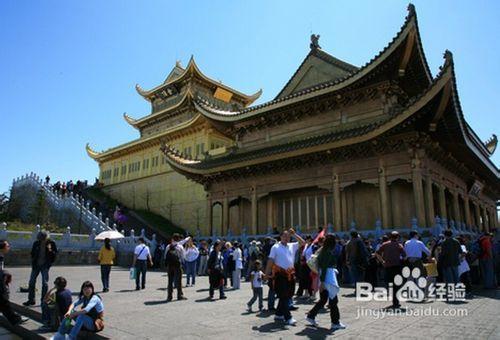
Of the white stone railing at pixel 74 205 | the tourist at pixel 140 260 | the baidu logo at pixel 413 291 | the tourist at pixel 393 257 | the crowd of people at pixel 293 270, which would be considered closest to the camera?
the crowd of people at pixel 293 270

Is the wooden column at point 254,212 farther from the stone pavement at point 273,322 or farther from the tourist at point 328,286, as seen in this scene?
the tourist at point 328,286

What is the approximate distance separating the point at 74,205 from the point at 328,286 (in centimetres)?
2692

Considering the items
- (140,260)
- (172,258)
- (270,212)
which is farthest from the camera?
(270,212)

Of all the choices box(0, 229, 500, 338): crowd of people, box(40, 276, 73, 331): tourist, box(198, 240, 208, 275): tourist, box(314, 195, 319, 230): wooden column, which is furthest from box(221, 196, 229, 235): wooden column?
box(40, 276, 73, 331): tourist

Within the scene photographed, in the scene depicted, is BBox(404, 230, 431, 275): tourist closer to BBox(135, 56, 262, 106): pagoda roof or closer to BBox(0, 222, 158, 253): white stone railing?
BBox(0, 222, 158, 253): white stone railing

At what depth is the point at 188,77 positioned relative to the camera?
3988 centimetres

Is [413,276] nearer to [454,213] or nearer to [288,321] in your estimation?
[288,321]

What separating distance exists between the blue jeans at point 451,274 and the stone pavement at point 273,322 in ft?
1.90

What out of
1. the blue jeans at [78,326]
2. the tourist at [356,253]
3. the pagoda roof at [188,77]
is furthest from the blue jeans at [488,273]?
the pagoda roof at [188,77]

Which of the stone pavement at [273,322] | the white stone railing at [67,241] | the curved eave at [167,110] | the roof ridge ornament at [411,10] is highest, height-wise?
the curved eave at [167,110]

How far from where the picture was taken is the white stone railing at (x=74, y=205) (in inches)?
1007

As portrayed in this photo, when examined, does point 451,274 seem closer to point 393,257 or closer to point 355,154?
point 393,257

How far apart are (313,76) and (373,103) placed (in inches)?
186

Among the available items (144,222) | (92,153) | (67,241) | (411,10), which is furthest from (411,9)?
(92,153)
